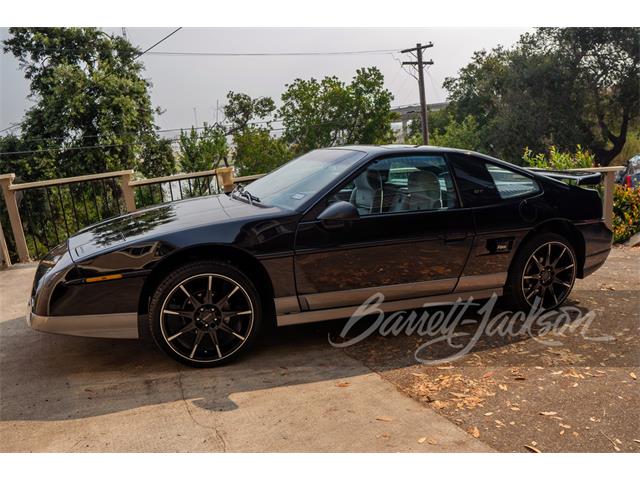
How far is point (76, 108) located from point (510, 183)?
103 feet

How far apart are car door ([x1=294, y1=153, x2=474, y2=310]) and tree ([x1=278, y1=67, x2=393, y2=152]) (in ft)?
145

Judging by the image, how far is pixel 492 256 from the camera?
467cm

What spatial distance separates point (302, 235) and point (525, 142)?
125 feet

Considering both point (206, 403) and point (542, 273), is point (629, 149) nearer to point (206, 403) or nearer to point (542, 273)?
point (542, 273)

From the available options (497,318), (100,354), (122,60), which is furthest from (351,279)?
(122,60)

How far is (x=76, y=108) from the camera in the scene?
31547 millimetres

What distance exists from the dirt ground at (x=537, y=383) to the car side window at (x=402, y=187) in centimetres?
106

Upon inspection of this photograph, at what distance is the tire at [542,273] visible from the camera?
4816 mm

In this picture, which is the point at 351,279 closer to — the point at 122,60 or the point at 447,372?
the point at 447,372

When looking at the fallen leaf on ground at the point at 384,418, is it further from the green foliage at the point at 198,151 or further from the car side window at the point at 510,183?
the green foliage at the point at 198,151

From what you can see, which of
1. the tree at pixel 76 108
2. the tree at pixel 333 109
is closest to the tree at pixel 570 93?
the tree at pixel 333 109

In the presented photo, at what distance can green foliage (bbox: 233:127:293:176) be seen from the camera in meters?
45.6

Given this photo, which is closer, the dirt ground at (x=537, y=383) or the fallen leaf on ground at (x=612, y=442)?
the fallen leaf on ground at (x=612, y=442)

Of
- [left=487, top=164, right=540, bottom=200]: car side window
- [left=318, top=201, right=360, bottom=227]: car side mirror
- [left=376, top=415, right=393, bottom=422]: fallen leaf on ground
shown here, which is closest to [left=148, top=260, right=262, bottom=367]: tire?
[left=318, top=201, right=360, bottom=227]: car side mirror
